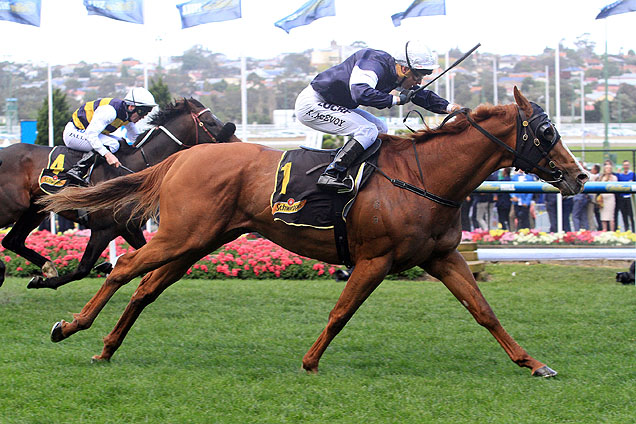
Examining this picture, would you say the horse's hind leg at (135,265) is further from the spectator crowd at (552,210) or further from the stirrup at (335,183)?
the spectator crowd at (552,210)

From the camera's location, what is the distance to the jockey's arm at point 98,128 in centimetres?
773

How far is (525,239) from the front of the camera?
1202 cm

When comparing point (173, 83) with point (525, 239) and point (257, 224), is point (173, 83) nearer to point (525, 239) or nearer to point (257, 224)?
point (525, 239)

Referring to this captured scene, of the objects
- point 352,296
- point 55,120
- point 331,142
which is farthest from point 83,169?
point 55,120

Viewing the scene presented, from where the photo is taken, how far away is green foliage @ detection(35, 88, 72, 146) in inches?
849

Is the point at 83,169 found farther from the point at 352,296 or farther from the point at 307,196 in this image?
the point at 352,296

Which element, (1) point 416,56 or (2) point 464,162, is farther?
(1) point 416,56

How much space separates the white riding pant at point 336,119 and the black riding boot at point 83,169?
10.1 ft

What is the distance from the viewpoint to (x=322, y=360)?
18.2 feet

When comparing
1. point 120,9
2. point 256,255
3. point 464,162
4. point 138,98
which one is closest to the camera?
point 464,162

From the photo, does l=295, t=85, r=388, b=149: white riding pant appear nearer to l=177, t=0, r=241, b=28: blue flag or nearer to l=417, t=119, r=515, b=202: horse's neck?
l=417, t=119, r=515, b=202: horse's neck

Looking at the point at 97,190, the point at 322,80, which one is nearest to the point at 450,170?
the point at 322,80

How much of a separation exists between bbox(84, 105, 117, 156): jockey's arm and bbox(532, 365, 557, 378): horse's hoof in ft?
15.8

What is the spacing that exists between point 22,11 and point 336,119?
10.7 m
